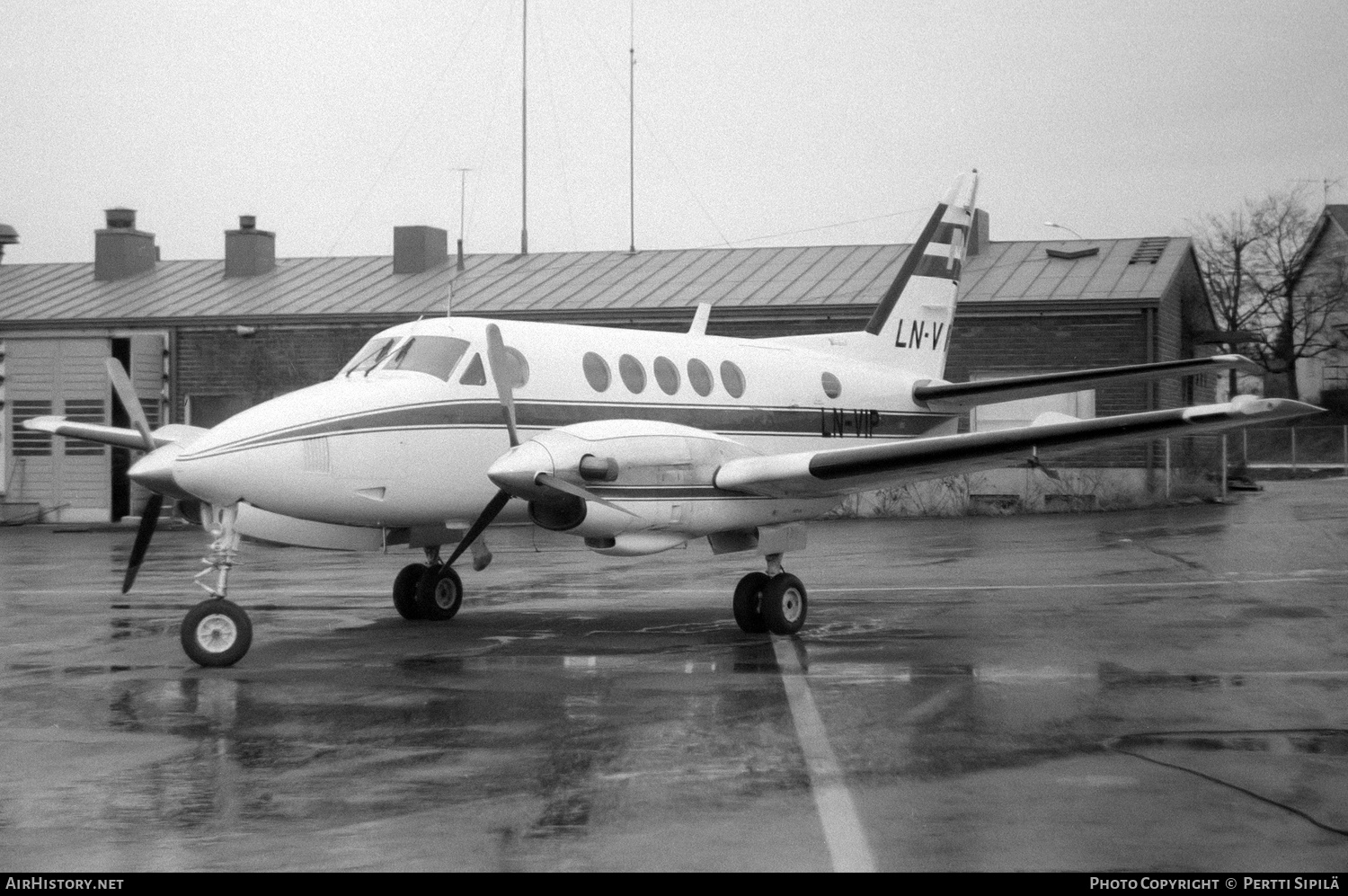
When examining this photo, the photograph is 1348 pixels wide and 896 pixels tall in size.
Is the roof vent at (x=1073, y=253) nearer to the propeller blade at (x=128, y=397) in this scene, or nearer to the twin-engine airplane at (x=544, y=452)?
the twin-engine airplane at (x=544, y=452)

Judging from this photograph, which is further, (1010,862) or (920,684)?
(920,684)

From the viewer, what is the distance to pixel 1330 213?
71.1 m

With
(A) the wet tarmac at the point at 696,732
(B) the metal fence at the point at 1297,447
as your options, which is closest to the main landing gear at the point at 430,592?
(A) the wet tarmac at the point at 696,732

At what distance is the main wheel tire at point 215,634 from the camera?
11.5m

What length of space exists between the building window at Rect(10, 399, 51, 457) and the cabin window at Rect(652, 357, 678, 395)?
2617cm

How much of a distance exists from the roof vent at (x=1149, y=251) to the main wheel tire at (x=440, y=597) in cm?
2594

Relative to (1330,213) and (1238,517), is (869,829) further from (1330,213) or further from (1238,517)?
(1330,213)

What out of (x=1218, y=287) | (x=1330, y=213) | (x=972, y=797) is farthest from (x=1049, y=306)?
(x=1330, y=213)

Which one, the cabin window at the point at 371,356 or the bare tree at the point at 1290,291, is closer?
the cabin window at the point at 371,356

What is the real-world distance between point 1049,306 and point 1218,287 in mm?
32923

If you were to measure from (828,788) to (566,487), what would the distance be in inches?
218

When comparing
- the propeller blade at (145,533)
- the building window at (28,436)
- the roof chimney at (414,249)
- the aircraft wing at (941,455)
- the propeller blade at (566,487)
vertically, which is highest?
the roof chimney at (414,249)

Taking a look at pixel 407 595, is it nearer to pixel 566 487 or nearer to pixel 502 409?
pixel 502 409

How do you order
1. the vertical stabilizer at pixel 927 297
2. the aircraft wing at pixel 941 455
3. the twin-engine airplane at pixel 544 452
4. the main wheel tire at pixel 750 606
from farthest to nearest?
the vertical stabilizer at pixel 927 297 → the main wheel tire at pixel 750 606 → the twin-engine airplane at pixel 544 452 → the aircraft wing at pixel 941 455
